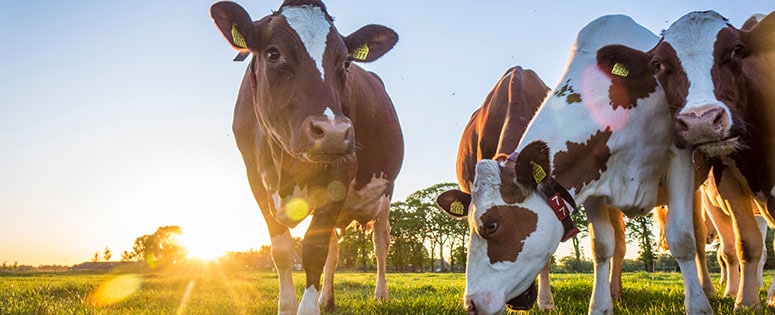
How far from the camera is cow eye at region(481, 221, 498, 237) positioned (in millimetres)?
4430

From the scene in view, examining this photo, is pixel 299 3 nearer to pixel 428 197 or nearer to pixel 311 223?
pixel 311 223

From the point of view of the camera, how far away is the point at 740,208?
6.05 m

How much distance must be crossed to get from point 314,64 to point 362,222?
161 inches

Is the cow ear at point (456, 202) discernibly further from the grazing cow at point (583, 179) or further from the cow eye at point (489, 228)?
the cow eye at point (489, 228)

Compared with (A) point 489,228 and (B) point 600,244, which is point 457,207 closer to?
(A) point 489,228

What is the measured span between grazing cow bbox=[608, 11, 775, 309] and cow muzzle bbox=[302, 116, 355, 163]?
2602 mm

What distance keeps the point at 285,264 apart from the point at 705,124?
4.02 meters

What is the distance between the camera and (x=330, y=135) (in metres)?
4.25

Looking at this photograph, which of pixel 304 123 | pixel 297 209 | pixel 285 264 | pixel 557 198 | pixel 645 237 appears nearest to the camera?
pixel 304 123

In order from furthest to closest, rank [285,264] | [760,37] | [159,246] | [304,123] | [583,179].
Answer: [159,246] → [285,264] → [760,37] → [583,179] → [304,123]

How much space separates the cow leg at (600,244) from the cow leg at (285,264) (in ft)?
9.21

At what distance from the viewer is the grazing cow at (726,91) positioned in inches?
176

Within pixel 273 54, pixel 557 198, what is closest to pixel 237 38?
pixel 273 54

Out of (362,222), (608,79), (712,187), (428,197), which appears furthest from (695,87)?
(428,197)
